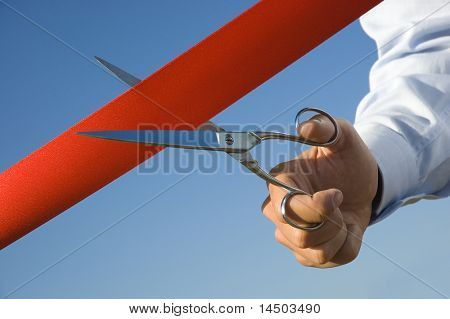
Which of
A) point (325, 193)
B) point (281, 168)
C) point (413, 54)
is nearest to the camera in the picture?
point (325, 193)

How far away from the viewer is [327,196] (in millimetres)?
679

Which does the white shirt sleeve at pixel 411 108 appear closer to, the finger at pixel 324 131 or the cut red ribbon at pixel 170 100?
the finger at pixel 324 131

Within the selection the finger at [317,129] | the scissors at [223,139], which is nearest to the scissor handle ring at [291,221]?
the scissors at [223,139]

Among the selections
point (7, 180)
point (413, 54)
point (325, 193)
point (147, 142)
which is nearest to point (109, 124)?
point (147, 142)

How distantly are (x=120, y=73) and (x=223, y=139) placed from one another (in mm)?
180

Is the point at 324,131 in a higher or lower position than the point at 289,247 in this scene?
higher

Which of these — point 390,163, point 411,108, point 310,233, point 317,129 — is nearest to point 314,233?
point 310,233

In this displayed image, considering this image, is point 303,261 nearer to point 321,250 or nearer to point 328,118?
point 321,250

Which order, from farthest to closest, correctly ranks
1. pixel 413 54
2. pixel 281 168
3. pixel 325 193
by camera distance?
pixel 413 54, pixel 281 168, pixel 325 193

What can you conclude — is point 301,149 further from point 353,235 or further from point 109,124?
point 109,124

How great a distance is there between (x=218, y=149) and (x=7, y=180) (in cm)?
29

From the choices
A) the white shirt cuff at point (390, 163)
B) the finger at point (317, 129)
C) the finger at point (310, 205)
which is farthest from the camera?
the white shirt cuff at point (390, 163)

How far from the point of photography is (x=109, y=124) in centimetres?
71

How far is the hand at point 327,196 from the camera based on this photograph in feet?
2.32
